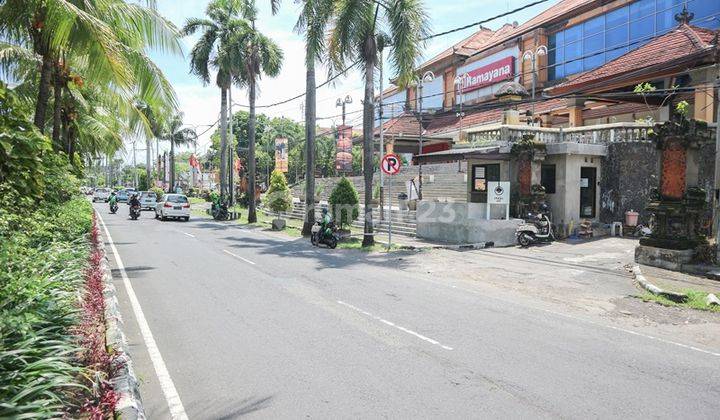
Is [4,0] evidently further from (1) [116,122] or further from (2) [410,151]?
(2) [410,151]

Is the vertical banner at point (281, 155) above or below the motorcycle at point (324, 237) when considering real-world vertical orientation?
above

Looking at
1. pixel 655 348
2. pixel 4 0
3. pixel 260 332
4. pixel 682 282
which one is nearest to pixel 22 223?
pixel 260 332

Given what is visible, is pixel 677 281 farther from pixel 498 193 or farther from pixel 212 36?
pixel 212 36

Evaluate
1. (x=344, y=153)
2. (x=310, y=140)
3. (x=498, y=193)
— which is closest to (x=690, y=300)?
(x=498, y=193)

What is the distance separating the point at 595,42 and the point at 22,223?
30211 millimetres

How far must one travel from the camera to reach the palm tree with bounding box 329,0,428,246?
17698mm

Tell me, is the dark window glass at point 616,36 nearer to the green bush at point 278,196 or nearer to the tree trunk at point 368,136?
the tree trunk at point 368,136

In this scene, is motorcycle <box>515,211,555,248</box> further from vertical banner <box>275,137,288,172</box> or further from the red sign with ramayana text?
vertical banner <box>275,137,288,172</box>

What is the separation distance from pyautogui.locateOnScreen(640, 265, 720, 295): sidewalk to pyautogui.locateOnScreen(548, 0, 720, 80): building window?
1141cm

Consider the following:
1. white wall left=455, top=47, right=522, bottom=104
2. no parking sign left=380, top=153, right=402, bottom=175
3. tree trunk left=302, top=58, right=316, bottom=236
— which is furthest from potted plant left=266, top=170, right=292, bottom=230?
white wall left=455, top=47, right=522, bottom=104

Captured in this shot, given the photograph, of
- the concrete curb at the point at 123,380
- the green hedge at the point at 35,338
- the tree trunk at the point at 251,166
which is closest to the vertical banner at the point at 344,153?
the tree trunk at the point at 251,166

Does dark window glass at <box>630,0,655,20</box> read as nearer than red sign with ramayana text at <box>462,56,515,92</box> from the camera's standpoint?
Yes

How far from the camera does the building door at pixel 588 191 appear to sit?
2055 centimetres

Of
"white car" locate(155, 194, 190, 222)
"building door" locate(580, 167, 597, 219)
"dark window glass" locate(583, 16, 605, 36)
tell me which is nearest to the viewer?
"building door" locate(580, 167, 597, 219)
